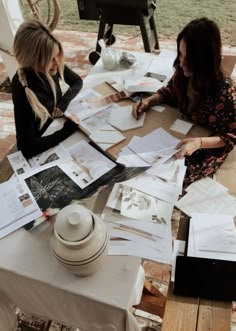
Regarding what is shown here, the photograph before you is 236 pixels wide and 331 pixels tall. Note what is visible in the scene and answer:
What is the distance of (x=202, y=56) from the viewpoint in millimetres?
1310

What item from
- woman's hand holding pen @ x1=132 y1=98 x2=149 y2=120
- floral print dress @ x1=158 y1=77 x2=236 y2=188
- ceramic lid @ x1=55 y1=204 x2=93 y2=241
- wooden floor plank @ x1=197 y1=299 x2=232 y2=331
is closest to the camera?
ceramic lid @ x1=55 y1=204 x2=93 y2=241

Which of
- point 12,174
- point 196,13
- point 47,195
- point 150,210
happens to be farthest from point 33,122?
point 196,13

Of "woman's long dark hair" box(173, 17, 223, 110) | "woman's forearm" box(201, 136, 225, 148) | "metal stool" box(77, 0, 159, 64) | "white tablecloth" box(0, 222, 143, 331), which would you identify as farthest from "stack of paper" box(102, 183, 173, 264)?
"metal stool" box(77, 0, 159, 64)

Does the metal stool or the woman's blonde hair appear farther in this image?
the metal stool

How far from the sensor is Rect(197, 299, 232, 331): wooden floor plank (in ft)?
3.13

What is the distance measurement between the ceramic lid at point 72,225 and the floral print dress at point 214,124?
73 centimetres

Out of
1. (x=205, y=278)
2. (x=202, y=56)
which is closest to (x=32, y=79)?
(x=202, y=56)

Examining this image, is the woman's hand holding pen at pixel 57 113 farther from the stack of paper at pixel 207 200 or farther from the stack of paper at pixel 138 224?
the stack of paper at pixel 207 200

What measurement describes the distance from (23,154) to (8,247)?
0.49m

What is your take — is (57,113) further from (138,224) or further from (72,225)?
(72,225)

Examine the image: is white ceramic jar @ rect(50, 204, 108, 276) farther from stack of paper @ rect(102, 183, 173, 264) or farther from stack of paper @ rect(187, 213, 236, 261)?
stack of paper @ rect(187, 213, 236, 261)

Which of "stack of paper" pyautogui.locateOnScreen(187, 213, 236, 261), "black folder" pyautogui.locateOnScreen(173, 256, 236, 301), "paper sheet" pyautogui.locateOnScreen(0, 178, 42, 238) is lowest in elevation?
"black folder" pyautogui.locateOnScreen(173, 256, 236, 301)

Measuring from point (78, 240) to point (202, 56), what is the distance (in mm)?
931

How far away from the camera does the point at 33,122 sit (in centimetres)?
150
